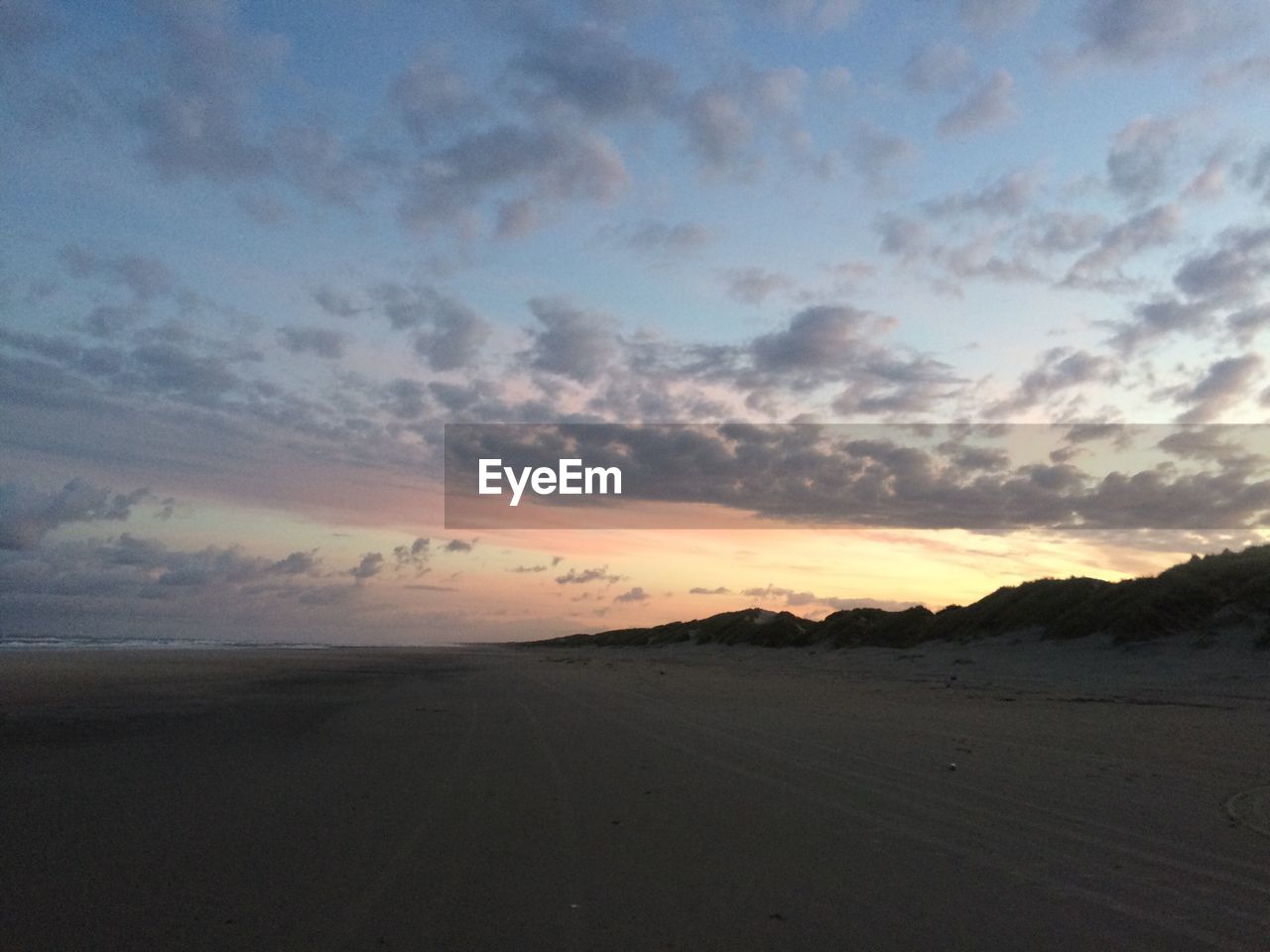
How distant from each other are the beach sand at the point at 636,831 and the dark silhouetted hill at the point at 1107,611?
10690mm

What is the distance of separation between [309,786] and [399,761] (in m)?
1.50

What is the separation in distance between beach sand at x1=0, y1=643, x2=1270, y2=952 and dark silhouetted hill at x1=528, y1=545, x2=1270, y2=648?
10690 mm

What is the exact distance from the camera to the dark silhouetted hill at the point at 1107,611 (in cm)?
2286

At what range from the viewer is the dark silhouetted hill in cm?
2286

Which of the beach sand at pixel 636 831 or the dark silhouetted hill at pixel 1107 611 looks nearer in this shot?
the beach sand at pixel 636 831

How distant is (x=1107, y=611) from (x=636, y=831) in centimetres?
2425

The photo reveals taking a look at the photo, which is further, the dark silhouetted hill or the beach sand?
the dark silhouetted hill

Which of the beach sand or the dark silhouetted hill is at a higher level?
the dark silhouetted hill

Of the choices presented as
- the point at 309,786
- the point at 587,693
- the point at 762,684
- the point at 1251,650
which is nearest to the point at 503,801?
the point at 309,786

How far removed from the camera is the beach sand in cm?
452

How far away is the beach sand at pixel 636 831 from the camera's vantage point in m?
4.52

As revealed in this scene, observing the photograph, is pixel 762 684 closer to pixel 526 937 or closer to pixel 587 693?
pixel 587 693

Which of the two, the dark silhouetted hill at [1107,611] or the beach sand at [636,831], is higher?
the dark silhouetted hill at [1107,611]

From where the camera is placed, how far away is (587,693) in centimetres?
1984
